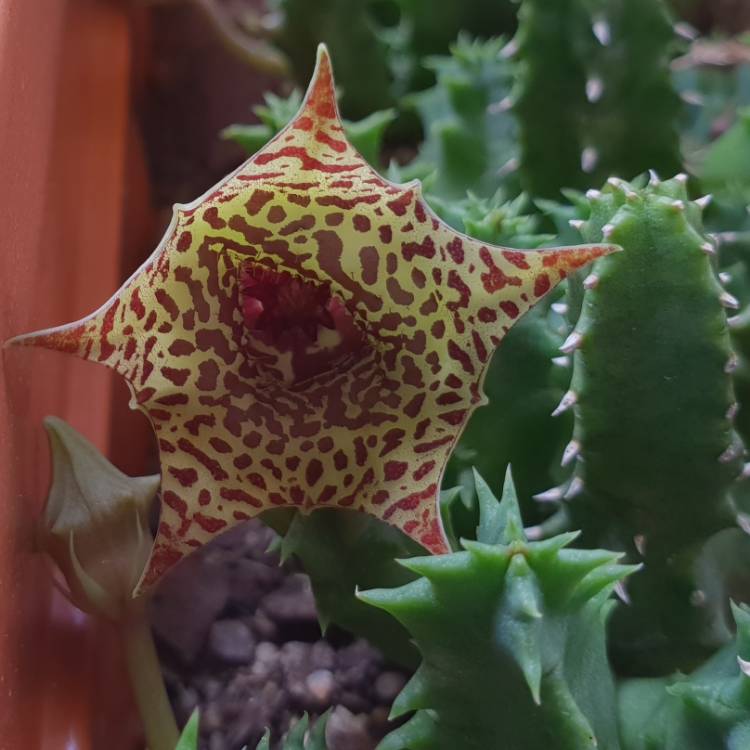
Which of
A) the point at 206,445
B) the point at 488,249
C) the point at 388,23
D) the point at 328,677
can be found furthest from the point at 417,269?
the point at 388,23

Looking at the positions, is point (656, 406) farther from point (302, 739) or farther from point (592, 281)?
point (302, 739)

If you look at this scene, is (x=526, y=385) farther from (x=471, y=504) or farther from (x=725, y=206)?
(x=725, y=206)

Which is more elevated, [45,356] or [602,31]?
[602,31]

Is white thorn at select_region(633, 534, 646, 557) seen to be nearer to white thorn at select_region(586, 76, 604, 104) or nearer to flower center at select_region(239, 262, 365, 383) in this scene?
flower center at select_region(239, 262, 365, 383)

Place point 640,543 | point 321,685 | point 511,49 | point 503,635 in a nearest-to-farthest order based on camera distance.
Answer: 1. point 503,635
2. point 640,543
3. point 321,685
4. point 511,49

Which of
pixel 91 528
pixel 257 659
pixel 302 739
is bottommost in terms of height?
pixel 257 659

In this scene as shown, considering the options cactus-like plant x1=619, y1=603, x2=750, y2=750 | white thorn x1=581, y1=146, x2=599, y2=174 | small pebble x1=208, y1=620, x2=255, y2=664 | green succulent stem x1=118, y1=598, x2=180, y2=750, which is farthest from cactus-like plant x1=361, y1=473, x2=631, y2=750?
white thorn x1=581, y1=146, x2=599, y2=174

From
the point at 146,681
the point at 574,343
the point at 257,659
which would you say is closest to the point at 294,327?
the point at 574,343
